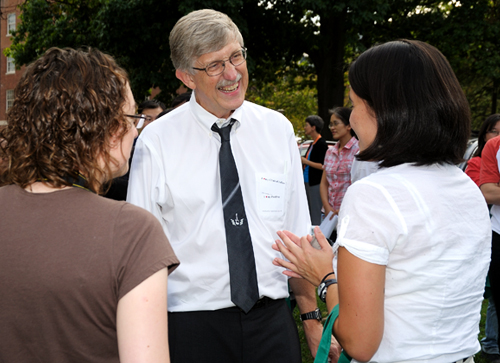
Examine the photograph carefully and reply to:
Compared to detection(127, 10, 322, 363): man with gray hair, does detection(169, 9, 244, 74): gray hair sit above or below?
above

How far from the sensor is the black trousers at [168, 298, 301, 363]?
2.08 meters

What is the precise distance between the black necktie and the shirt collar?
0.81ft

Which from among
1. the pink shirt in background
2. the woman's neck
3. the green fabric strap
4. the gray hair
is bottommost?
the pink shirt in background

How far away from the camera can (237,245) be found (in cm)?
212

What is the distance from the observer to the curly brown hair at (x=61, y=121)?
1245 mm

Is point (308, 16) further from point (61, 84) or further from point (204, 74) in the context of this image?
point (61, 84)

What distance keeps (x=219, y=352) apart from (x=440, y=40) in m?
15.4

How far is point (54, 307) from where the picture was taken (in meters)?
1.17

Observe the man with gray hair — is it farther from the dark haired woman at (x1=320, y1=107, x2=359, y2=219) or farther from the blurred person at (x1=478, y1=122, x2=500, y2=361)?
the dark haired woman at (x1=320, y1=107, x2=359, y2=219)

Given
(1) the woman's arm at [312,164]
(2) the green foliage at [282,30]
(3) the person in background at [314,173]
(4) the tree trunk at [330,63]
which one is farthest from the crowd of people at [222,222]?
(4) the tree trunk at [330,63]

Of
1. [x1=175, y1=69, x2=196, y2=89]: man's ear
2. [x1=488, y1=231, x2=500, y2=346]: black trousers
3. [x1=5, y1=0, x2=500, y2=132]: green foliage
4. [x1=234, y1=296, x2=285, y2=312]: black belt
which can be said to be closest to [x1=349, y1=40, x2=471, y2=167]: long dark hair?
[x1=234, y1=296, x2=285, y2=312]: black belt

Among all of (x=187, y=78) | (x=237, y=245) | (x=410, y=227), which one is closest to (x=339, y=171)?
(x=187, y=78)

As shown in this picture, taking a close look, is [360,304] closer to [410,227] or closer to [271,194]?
[410,227]

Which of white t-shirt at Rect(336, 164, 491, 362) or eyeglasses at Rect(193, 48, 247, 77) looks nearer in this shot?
white t-shirt at Rect(336, 164, 491, 362)
